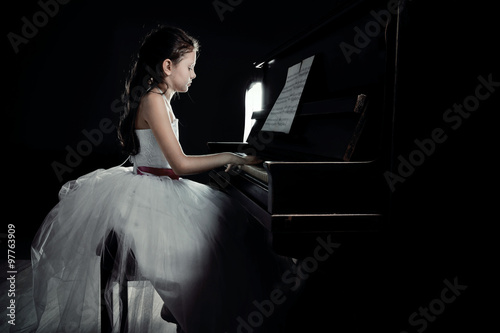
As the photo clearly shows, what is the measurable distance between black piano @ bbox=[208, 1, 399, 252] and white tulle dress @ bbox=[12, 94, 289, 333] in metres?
0.22

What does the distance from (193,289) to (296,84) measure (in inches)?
38.9

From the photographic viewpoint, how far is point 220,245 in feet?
5.01

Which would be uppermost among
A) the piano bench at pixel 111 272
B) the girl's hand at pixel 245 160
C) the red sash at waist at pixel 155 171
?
the girl's hand at pixel 245 160

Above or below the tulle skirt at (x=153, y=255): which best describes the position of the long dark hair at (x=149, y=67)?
above

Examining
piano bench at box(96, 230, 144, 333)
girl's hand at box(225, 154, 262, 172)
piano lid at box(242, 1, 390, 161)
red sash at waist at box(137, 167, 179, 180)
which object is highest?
piano lid at box(242, 1, 390, 161)

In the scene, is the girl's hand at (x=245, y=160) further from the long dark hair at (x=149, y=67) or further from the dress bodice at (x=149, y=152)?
the long dark hair at (x=149, y=67)

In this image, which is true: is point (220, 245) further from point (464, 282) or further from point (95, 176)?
point (464, 282)

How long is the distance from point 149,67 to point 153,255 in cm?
88

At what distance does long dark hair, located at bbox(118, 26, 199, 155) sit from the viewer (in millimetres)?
1754

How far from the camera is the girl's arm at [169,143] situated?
5.37ft

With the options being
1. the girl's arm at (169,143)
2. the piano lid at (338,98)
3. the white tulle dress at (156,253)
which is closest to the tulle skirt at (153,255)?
the white tulle dress at (156,253)

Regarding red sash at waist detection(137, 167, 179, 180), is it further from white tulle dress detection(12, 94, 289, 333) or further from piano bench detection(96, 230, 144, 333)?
piano bench detection(96, 230, 144, 333)

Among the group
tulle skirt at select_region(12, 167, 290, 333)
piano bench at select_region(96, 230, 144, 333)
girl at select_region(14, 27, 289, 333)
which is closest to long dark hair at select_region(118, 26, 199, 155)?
girl at select_region(14, 27, 289, 333)

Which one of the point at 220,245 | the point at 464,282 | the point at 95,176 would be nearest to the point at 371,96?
the point at 464,282
